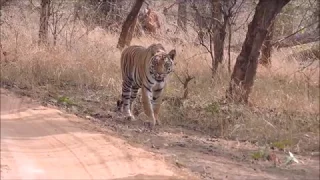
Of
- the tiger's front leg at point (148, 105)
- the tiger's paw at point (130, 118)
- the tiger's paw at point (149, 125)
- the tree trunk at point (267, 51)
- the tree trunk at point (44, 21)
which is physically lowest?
the tiger's paw at point (149, 125)

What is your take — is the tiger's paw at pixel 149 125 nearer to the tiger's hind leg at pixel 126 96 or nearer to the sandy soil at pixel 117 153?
the sandy soil at pixel 117 153

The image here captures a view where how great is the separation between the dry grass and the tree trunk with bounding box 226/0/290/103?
0.81 ft

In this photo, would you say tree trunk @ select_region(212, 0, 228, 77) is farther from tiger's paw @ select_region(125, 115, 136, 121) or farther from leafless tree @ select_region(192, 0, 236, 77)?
tiger's paw @ select_region(125, 115, 136, 121)

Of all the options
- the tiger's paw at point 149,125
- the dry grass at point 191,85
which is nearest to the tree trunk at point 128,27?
the dry grass at point 191,85

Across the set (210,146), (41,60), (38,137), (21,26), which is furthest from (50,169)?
(21,26)

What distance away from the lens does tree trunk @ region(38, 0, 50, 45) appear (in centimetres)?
1136

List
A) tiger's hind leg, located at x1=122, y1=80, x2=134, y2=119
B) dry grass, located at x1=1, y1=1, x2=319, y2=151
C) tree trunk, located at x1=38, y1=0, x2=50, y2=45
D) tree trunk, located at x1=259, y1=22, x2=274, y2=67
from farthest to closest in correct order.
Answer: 1. tree trunk, located at x1=38, y1=0, x2=50, y2=45
2. tree trunk, located at x1=259, y1=22, x2=274, y2=67
3. tiger's hind leg, located at x1=122, y1=80, x2=134, y2=119
4. dry grass, located at x1=1, y1=1, x2=319, y2=151

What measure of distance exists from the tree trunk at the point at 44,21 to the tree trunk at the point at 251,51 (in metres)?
4.75

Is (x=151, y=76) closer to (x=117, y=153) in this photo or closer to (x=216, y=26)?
(x=117, y=153)

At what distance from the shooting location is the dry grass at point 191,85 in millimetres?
6926

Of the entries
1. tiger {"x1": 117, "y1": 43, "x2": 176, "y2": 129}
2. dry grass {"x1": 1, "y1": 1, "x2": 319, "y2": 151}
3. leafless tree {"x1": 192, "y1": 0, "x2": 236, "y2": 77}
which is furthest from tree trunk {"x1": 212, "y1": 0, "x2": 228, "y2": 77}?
tiger {"x1": 117, "y1": 43, "x2": 176, "y2": 129}

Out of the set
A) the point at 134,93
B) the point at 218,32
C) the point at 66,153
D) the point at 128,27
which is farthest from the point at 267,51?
the point at 66,153

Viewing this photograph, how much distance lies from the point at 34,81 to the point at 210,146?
4.14 meters

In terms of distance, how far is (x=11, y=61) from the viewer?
10312mm
